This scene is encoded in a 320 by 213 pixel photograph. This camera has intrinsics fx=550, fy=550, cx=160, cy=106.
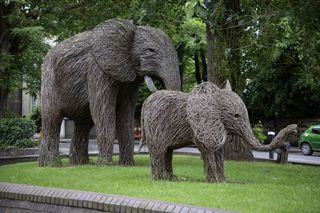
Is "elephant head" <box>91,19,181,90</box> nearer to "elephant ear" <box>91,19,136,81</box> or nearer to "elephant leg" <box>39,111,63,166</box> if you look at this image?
"elephant ear" <box>91,19,136,81</box>

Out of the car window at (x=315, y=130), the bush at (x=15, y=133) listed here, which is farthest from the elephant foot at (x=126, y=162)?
the car window at (x=315, y=130)

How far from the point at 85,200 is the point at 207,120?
7.52 ft

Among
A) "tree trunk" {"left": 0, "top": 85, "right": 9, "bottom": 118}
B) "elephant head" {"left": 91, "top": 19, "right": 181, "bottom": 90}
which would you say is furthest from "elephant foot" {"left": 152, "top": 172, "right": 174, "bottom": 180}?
"tree trunk" {"left": 0, "top": 85, "right": 9, "bottom": 118}

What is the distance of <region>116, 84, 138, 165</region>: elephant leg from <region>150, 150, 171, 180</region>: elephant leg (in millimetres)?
3234

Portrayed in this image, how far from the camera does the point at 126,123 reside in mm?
12703

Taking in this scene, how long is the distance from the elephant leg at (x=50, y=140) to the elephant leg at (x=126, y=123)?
1.38 meters

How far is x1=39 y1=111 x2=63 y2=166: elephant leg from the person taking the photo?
12422 mm

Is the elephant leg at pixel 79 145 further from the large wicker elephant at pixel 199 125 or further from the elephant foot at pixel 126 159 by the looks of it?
the large wicker elephant at pixel 199 125

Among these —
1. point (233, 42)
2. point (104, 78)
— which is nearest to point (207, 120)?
point (104, 78)

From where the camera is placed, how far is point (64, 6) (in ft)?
62.6

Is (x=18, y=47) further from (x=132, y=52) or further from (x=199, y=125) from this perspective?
(x=199, y=125)

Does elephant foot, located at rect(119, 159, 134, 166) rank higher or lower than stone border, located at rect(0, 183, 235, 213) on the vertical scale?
higher

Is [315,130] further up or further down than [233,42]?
further down

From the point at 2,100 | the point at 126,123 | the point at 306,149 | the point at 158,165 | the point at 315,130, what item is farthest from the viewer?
the point at 306,149
